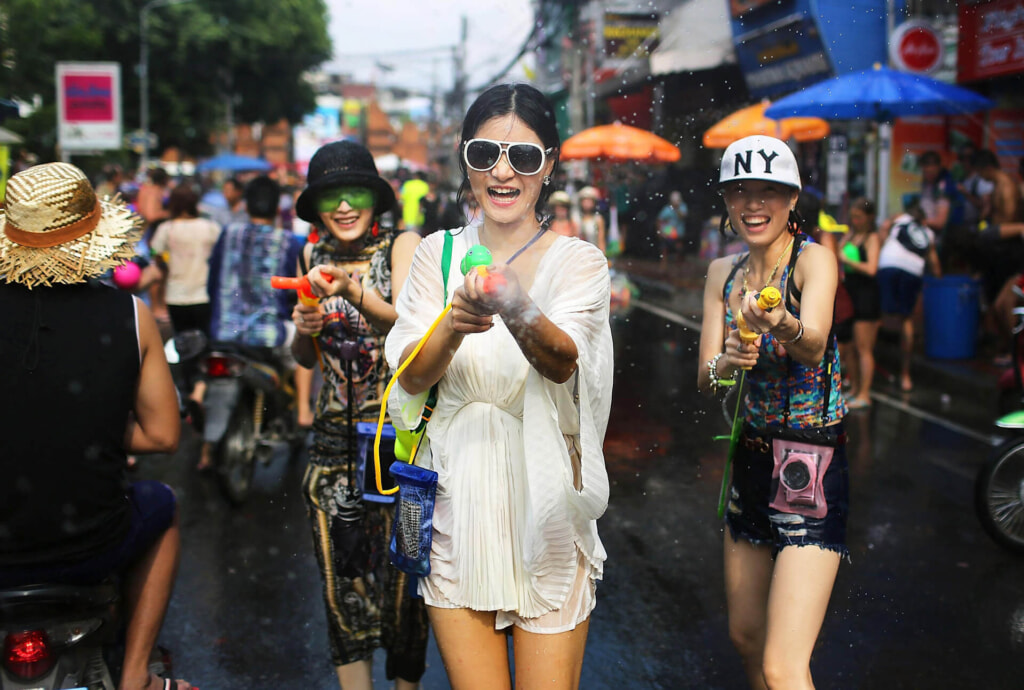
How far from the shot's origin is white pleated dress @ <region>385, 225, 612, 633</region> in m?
2.25

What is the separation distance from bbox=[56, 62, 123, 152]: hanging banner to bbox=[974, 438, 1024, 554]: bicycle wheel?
52.9ft

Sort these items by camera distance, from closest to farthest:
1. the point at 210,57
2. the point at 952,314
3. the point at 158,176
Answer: the point at 952,314, the point at 158,176, the point at 210,57

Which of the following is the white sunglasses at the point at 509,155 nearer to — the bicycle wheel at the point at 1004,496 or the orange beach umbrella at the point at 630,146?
the orange beach umbrella at the point at 630,146

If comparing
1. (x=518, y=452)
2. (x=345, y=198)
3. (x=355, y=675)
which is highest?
(x=345, y=198)

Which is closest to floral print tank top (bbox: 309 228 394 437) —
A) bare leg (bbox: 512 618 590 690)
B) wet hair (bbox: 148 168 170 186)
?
bare leg (bbox: 512 618 590 690)

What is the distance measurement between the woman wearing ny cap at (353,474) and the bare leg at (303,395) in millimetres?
3548

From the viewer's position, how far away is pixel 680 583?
15.7ft

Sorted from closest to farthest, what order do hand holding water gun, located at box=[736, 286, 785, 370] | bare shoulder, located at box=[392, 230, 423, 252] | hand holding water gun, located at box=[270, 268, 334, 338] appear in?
hand holding water gun, located at box=[736, 286, 785, 370] → hand holding water gun, located at box=[270, 268, 334, 338] → bare shoulder, located at box=[392, 230, 423, 252]

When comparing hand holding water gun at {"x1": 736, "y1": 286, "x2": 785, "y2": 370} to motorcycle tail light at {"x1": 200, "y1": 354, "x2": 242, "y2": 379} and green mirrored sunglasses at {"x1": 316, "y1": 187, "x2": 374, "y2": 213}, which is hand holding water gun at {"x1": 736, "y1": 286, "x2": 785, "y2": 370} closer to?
green mirrored sunglasses at {"x1": 316, "y1": 187, "x2": 374, "y2": 213}

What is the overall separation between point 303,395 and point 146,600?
410 cm

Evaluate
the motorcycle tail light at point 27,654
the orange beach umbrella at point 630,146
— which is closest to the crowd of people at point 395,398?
the motorcycle tail light at point 27,654

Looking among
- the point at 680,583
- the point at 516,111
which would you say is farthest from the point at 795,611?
the point at 680,583

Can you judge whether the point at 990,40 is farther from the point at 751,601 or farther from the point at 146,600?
the point at 146,600

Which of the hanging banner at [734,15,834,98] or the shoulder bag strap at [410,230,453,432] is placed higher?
the hanging banner at [734,15,834,98]
